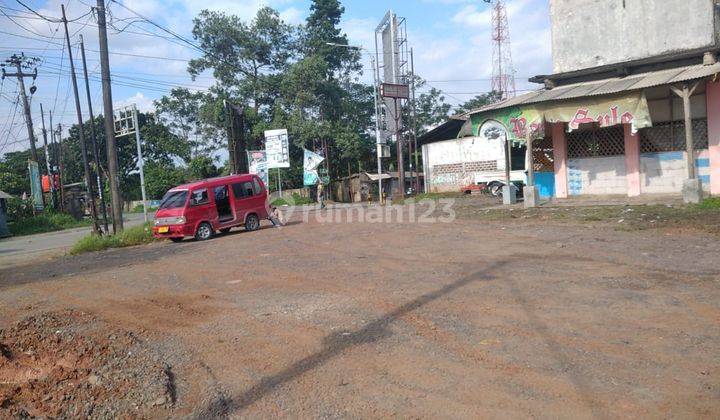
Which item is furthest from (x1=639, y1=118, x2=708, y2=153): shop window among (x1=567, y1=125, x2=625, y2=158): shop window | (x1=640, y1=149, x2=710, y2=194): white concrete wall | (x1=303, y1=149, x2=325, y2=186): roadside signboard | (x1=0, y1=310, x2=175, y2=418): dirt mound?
(x1=303, y1=149, x2=325, y2=186): roadside signboard

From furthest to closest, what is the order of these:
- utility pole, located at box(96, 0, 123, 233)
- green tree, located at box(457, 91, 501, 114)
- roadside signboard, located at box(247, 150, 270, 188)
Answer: green tree, located at box(457, 91, 501, 114)
roadside signboard, located at box(247, 150, 270, 188)
utility pole, located at box(96, 0, 123, 233)

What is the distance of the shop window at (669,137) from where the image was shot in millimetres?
15344

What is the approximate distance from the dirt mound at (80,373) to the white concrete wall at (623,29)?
16097 mm

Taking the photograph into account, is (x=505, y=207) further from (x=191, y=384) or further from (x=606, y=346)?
(x=191, y=384)

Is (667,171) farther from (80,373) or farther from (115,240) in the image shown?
(115,240)

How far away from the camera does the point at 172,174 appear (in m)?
52.5

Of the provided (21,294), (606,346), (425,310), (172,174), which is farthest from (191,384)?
(172,174)

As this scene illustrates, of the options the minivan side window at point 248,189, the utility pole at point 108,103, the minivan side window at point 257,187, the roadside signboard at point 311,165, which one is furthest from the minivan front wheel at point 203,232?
the roadside signboard at point 311,165

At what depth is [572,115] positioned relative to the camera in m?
16.5

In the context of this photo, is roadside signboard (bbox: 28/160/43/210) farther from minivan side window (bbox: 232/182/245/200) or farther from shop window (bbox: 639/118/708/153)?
shop window (bbox: 639/118/708/153)

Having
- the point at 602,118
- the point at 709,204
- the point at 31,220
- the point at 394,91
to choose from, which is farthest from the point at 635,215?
the point at 31,220

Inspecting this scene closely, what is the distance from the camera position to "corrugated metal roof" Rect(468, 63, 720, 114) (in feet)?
45.7

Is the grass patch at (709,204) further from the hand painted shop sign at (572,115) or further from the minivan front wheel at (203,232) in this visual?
the minivan front wheel at (203,232)

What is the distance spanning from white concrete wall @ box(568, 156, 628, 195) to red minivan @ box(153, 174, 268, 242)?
34.4 feet
